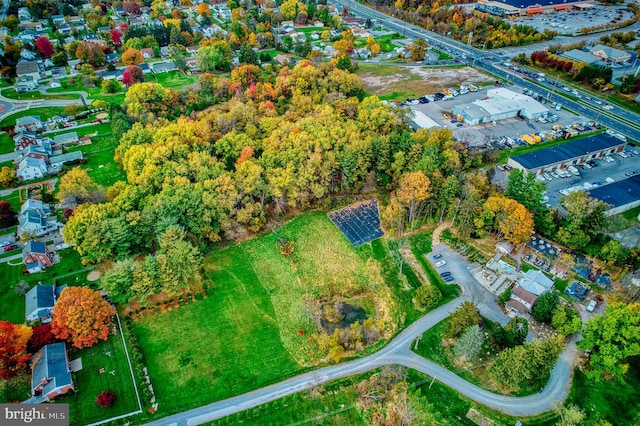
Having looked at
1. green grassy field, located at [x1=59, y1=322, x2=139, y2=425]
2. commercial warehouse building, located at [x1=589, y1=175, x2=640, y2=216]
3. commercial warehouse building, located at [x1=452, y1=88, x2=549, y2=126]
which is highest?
commercial warehouse building, located at [x1=452, y1=88, x2=549, y2=126]

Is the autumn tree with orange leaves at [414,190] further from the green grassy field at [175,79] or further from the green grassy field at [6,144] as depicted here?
the green grassy field at [6,144]

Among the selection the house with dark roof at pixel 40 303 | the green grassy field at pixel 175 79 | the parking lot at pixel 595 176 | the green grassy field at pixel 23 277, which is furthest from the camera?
the green grassy field at pixel 175 79

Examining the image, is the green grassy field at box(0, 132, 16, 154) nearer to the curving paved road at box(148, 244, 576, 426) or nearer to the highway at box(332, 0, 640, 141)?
the curving paved road at box(148, 244, 576, 426)

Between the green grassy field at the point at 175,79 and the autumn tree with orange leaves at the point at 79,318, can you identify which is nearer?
the autumn tree with orange leaves at the point at 79,318

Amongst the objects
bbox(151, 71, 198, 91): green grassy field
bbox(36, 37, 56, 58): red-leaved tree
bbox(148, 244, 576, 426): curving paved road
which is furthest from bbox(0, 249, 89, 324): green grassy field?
bbox(36, 37, 56, 58): red-leaved tree

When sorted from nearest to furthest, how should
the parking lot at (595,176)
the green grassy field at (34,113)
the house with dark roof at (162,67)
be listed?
the parking lot at (595,176) → the green grassy field at (34,113) → the house with dark roof at (162,67)

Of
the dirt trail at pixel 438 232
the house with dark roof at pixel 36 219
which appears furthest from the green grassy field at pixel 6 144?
the dirt trail at pixel 438 232
